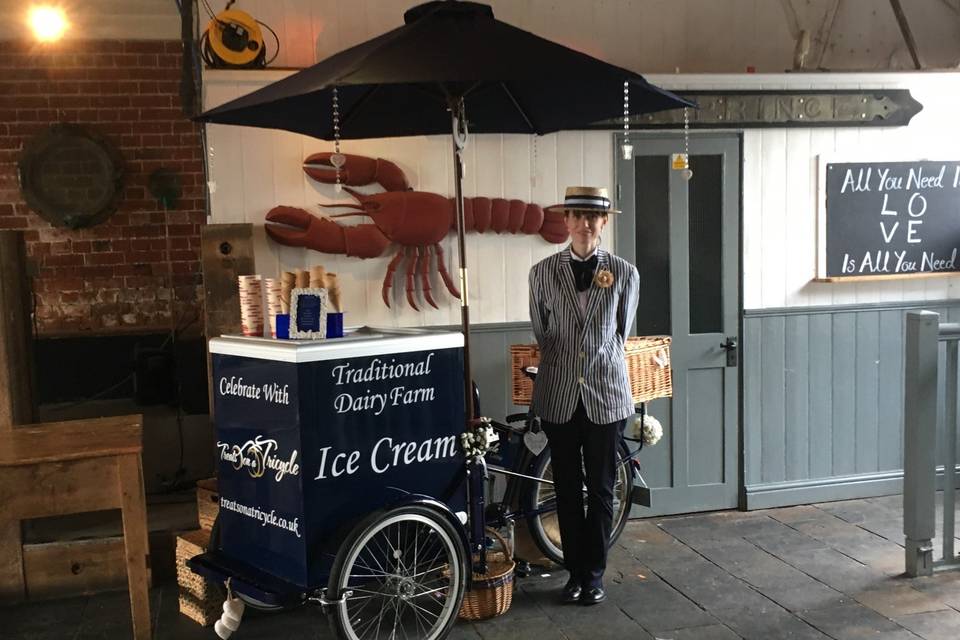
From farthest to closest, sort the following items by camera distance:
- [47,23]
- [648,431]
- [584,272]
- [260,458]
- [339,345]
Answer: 1. [47,23]
2. [648,431]
3. [584,272]
4. [260,458]
5. [339,345]

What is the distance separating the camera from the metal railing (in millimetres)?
3957

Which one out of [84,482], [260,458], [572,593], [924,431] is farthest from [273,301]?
[924,431]

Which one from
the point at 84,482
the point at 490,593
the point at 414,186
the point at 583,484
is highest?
the point at 414,186

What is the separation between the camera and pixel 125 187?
627 centimetres

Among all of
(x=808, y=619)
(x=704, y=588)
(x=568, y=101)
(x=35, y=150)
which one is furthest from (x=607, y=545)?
(x=35, y=150)

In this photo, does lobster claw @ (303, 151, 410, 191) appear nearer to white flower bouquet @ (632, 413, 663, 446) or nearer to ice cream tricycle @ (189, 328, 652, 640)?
ice cream tricycle @ (189, 328, 652, 640)

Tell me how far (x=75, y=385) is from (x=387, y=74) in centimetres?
447

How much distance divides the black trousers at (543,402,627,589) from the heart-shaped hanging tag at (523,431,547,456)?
189 mm

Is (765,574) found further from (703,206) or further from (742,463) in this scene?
(703,206)

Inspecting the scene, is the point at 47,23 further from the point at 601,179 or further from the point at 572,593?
the point at 572,593

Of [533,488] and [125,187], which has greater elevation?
[125,187]

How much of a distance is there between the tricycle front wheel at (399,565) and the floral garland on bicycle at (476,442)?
0.29 m

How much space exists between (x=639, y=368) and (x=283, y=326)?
5.61ft

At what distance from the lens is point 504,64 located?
2.86 m
